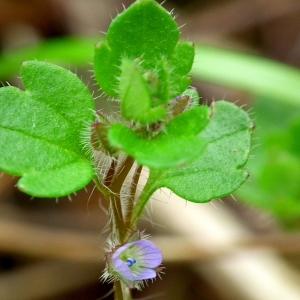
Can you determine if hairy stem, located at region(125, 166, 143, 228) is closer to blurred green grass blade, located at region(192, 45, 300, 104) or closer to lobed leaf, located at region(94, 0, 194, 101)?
lobed leaf, located at region(94, 0, 194, 101)

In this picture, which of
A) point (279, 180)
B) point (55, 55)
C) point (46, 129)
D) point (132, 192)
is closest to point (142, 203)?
point (132, 192)

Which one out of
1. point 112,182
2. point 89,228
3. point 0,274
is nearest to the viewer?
point 112,182

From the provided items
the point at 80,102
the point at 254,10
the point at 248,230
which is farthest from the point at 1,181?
the point at 80,102

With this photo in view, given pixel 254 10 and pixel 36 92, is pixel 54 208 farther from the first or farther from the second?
pixel 36 92

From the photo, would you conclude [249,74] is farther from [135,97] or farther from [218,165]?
[135,97]

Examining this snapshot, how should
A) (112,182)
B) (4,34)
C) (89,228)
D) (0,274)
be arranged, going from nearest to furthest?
(112,182) < (0,274) < (89,228) < (4,34)

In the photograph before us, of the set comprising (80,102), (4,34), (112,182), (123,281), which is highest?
(4,34)
